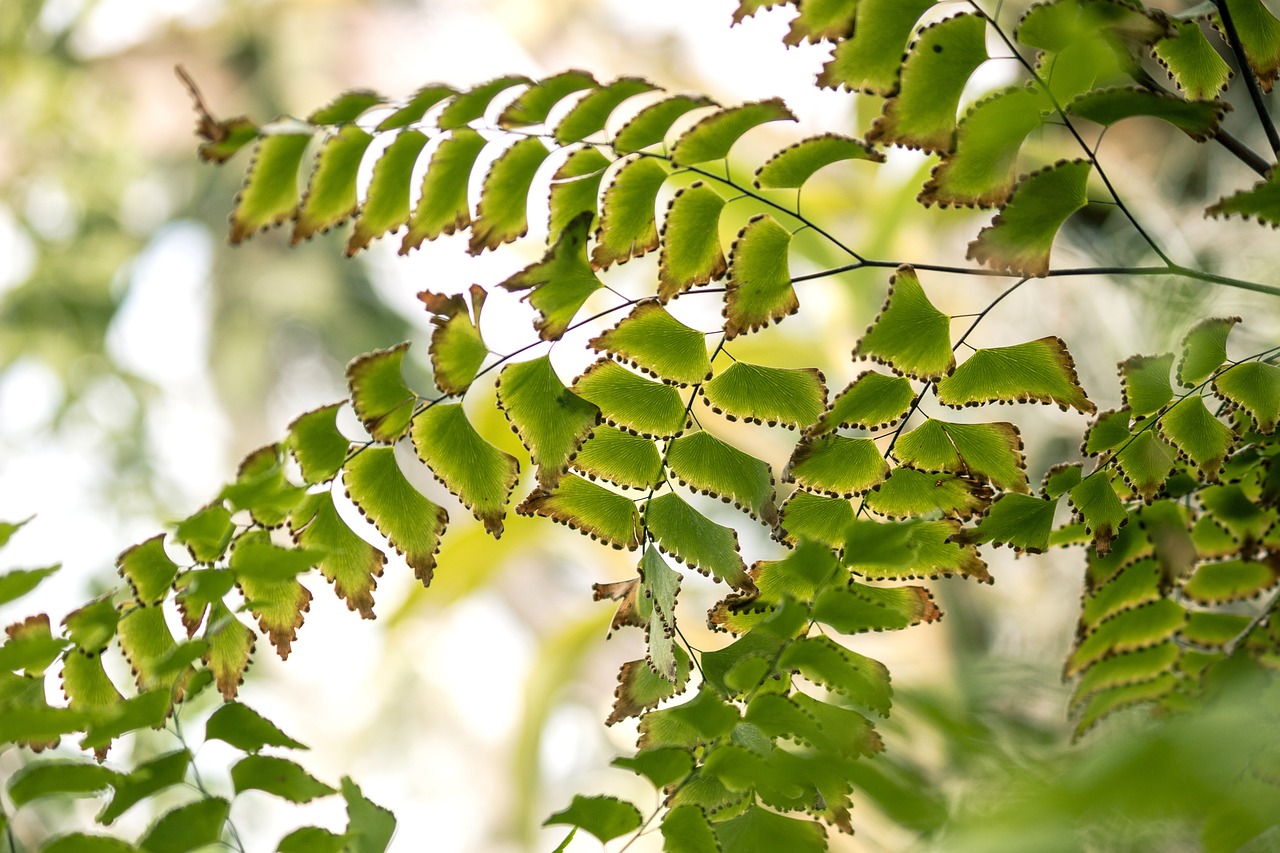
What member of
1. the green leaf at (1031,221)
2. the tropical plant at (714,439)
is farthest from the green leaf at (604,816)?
the green leaf at (1031,221)

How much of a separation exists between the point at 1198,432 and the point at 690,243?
0.20m

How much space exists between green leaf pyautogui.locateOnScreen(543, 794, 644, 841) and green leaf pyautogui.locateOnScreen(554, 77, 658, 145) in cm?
23

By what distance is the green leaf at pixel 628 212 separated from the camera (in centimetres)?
36

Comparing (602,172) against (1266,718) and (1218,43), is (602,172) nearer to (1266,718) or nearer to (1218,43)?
(1266,718)

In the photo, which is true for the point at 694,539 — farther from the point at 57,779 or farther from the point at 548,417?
the point at 57,779

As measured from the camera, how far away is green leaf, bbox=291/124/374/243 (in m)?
0.37

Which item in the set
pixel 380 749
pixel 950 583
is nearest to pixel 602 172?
pixel 950 583

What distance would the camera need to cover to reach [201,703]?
4.54 feet

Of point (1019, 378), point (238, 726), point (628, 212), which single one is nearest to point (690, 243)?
point (628, 212)

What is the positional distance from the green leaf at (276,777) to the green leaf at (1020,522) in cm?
25

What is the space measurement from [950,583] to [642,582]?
1.04 metres

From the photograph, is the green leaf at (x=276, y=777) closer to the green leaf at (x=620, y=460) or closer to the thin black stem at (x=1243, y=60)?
the green leaf at (x=620, y=460)

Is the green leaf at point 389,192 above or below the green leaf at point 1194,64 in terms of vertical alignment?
above

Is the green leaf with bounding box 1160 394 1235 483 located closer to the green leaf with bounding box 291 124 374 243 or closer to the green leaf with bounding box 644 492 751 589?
the green leaf with bounding box 644 492 751 589
